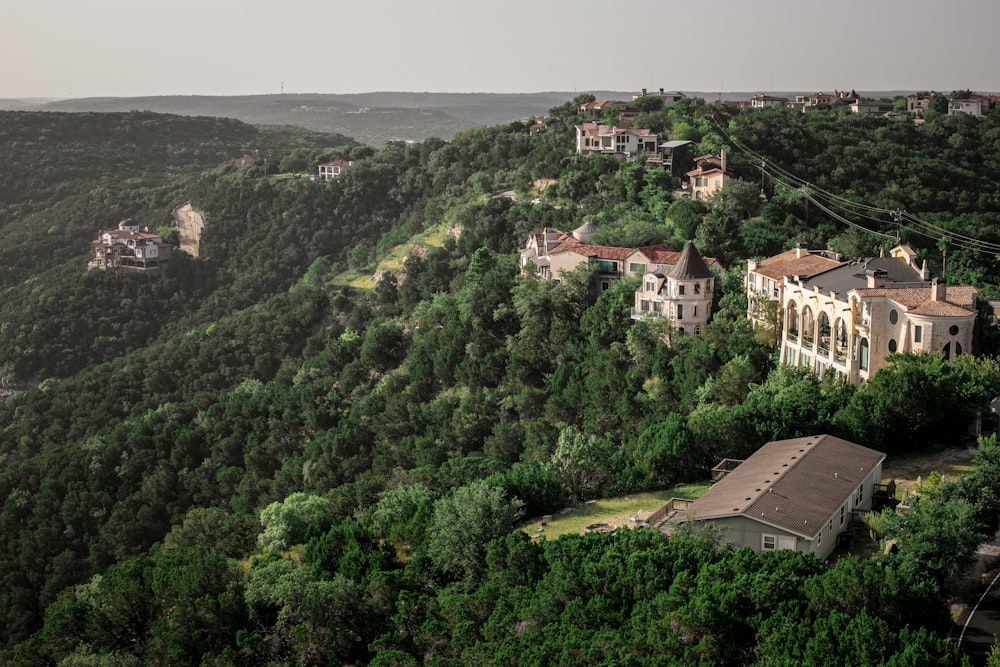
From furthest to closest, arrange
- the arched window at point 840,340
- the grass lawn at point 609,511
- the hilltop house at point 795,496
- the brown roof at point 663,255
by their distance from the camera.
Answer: the brown roof at point 663,255
the arched window at point 840,340
the grass lawn at point 609,511
the hilltop house at point 795,496

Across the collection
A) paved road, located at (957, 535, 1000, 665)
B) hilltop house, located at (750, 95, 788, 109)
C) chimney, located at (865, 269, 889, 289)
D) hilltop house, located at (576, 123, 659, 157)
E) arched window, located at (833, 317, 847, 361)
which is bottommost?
paved road, located at (957, 535, 1000, 665)

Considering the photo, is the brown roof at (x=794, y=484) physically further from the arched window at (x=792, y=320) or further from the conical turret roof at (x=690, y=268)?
the conical turret roof at (x=690, y=268)

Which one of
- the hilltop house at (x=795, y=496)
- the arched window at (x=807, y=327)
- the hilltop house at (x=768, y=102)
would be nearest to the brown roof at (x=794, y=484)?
the hilltop house at (x=795, y=496)

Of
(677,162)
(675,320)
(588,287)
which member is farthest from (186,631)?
(677,162)

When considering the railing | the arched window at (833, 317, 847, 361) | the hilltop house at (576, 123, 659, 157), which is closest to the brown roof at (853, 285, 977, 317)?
the arched window at (833, 317, 847, 361)

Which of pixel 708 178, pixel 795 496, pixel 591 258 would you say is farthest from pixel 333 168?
pixel 795 496

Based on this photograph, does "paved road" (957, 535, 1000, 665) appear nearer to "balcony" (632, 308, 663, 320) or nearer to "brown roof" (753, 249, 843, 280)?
"brown roof" (753, 249, 843, 280)
